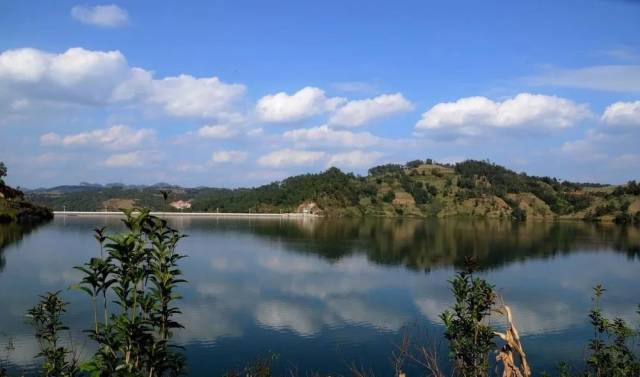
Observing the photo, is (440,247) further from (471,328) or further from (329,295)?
(471,328)

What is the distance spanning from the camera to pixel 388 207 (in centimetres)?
15400

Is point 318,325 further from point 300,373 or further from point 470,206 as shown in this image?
point 470,206

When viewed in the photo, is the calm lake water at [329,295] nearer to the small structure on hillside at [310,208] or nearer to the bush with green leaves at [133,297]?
the bush with green leaves at [133,297]

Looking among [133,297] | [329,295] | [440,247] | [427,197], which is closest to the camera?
[133,297]

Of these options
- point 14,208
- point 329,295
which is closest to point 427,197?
point 14,208

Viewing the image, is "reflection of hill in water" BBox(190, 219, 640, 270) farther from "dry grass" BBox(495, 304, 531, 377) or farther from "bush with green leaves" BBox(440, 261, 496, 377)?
"dry grass" BBox(495, 304, 531, 377)

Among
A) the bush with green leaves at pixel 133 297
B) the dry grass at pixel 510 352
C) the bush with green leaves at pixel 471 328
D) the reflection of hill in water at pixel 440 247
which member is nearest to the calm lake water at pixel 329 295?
the reflection of hill in water at pixel 440 247

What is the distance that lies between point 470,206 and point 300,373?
142 meters

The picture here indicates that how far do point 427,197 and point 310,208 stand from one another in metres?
36.3

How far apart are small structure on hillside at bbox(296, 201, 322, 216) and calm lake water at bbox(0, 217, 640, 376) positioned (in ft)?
268

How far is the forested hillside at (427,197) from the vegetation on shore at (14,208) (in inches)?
1720

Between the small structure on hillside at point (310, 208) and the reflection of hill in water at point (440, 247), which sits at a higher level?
the small structure on hillside at point (310, 208)

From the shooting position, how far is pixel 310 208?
147375mm

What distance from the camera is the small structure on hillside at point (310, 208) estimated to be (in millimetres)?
145875
